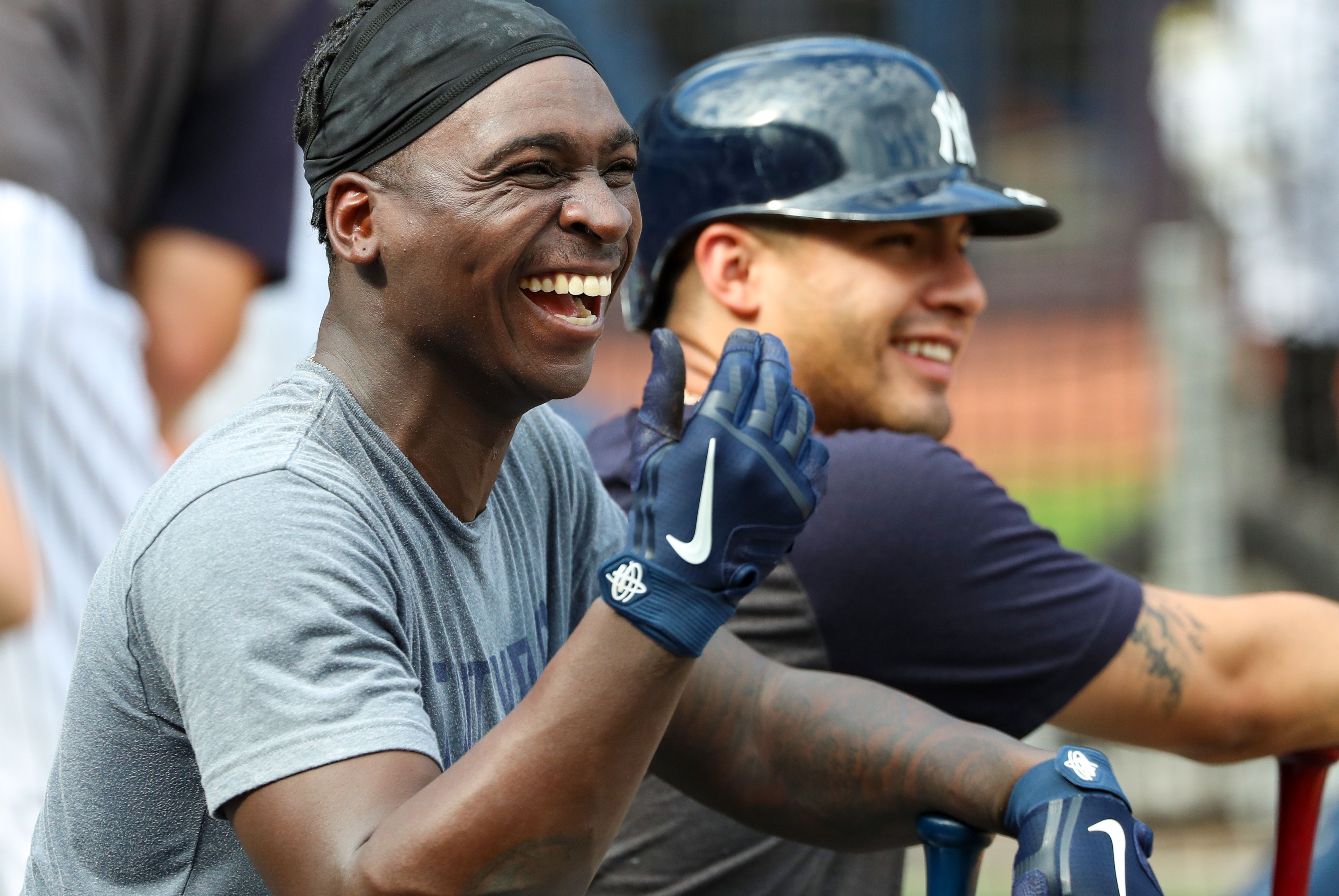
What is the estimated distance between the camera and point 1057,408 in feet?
29.1

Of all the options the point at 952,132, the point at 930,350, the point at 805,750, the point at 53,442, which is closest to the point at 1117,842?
the point at 805,750

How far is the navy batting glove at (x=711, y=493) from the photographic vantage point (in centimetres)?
156

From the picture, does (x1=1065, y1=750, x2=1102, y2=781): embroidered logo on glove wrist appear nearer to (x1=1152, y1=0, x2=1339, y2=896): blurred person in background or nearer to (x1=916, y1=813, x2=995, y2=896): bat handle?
(x1=916, y1=813, x2=995, y2=896): bat handle

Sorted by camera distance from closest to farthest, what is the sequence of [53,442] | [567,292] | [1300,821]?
[567,292] → [1300,821] → [53,442]

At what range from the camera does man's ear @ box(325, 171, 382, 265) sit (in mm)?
1830

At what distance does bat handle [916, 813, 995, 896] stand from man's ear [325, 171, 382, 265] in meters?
1.06

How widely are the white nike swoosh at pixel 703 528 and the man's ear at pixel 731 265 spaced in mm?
1251

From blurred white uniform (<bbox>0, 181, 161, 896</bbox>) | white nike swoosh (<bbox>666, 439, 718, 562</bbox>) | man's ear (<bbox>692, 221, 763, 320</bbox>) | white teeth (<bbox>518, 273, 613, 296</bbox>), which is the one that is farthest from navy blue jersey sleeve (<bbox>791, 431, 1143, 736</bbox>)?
blurred white uniform (<bbox>0, 181, 161, 896</bbox>)

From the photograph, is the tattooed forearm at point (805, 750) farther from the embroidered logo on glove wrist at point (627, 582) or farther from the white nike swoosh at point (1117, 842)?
the embroidered logo on glove wrist at point (627, 582)

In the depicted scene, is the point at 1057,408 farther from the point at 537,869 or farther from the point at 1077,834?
the point at 537,869

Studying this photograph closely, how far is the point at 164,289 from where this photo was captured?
4.30 metres

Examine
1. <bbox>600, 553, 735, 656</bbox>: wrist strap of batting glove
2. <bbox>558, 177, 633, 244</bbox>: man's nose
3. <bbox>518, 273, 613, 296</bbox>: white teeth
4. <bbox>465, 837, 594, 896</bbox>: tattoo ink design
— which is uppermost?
<bbox>558, 177, 633, 244</bbox>: man's nose

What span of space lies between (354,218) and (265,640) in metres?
0.58

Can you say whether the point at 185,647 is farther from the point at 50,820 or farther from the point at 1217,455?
the point at 1217,455
